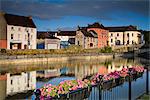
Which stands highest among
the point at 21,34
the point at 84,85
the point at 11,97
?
the point at 21,34

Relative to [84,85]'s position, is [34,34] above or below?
above

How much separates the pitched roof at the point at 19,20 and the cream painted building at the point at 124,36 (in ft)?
85.7

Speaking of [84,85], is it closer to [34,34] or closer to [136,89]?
[136,89]

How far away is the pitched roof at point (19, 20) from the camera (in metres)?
35.3

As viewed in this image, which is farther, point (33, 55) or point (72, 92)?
point (33, 55)

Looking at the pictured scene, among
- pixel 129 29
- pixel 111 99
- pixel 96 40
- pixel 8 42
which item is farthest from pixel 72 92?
pixel 129 29

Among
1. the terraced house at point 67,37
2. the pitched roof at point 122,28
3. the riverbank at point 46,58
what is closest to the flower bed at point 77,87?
the riverbank at point 46,58

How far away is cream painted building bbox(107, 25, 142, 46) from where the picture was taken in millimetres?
61000

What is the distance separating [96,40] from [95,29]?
2.66 m

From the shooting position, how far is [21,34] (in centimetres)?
3672

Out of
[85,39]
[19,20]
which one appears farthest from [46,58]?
[85,39]

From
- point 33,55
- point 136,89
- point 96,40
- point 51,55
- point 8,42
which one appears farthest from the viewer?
point 96,40

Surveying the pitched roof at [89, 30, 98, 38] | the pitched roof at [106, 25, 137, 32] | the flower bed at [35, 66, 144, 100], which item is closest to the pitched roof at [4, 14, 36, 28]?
the pitched roof at [89, 30, 98, 38]

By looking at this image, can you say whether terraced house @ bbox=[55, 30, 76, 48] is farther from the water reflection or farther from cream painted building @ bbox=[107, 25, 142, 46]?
the water reflection
